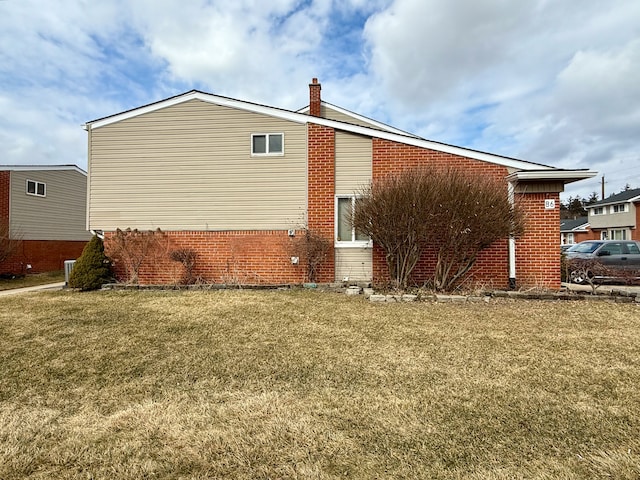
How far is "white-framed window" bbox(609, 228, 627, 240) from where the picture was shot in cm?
3361

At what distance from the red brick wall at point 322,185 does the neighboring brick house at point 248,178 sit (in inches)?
1.0

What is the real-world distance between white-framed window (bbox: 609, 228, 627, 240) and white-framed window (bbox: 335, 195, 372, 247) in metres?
34.7

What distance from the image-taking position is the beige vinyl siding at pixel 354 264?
32.4ft

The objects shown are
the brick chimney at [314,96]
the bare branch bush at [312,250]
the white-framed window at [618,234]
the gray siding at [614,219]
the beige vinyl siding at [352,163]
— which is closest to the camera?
the bare branch bush at [312,250]

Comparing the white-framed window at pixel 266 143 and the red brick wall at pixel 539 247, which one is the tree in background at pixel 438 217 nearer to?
the red brick wall at pixel 539 247

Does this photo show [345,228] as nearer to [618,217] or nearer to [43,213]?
[43,213]

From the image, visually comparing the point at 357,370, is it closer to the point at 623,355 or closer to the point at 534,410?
the point at 534,410

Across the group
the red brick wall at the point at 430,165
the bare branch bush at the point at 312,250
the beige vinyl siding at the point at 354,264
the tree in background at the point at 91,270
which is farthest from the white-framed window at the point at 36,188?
the red brick wall at the point at 430,165

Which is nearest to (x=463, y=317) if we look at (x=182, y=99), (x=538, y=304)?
(x=538, y=304)

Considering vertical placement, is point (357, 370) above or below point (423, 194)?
below

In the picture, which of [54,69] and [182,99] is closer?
[182,99]

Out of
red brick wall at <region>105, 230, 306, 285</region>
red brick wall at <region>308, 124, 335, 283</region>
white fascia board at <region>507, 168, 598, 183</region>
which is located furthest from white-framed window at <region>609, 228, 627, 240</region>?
red brick wall at <region>105, 230, 306, 285</region>

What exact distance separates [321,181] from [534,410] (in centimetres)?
763

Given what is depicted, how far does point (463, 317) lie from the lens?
641 centimetres
